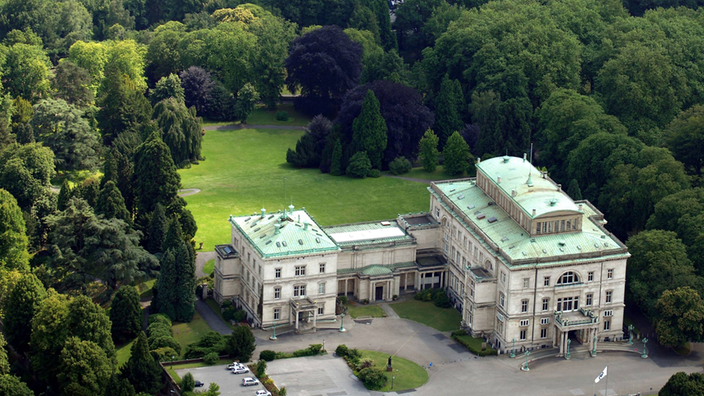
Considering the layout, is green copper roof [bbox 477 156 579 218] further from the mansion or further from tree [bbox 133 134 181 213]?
tree [bbox 133 134 181 213]

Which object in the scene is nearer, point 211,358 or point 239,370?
point 239,370

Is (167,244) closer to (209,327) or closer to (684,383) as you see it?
(209,327)

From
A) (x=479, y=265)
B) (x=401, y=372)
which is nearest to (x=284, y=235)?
(x=401, y=372)

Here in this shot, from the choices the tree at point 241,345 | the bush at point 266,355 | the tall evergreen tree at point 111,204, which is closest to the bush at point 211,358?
the tree at point 241,345

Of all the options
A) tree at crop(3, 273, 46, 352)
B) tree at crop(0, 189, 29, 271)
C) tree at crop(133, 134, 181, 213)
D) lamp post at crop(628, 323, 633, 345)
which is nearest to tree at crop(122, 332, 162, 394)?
tree at crop(3, 273, 46, 352)

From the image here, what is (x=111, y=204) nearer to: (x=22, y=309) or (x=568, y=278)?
(x=22, y=309)
